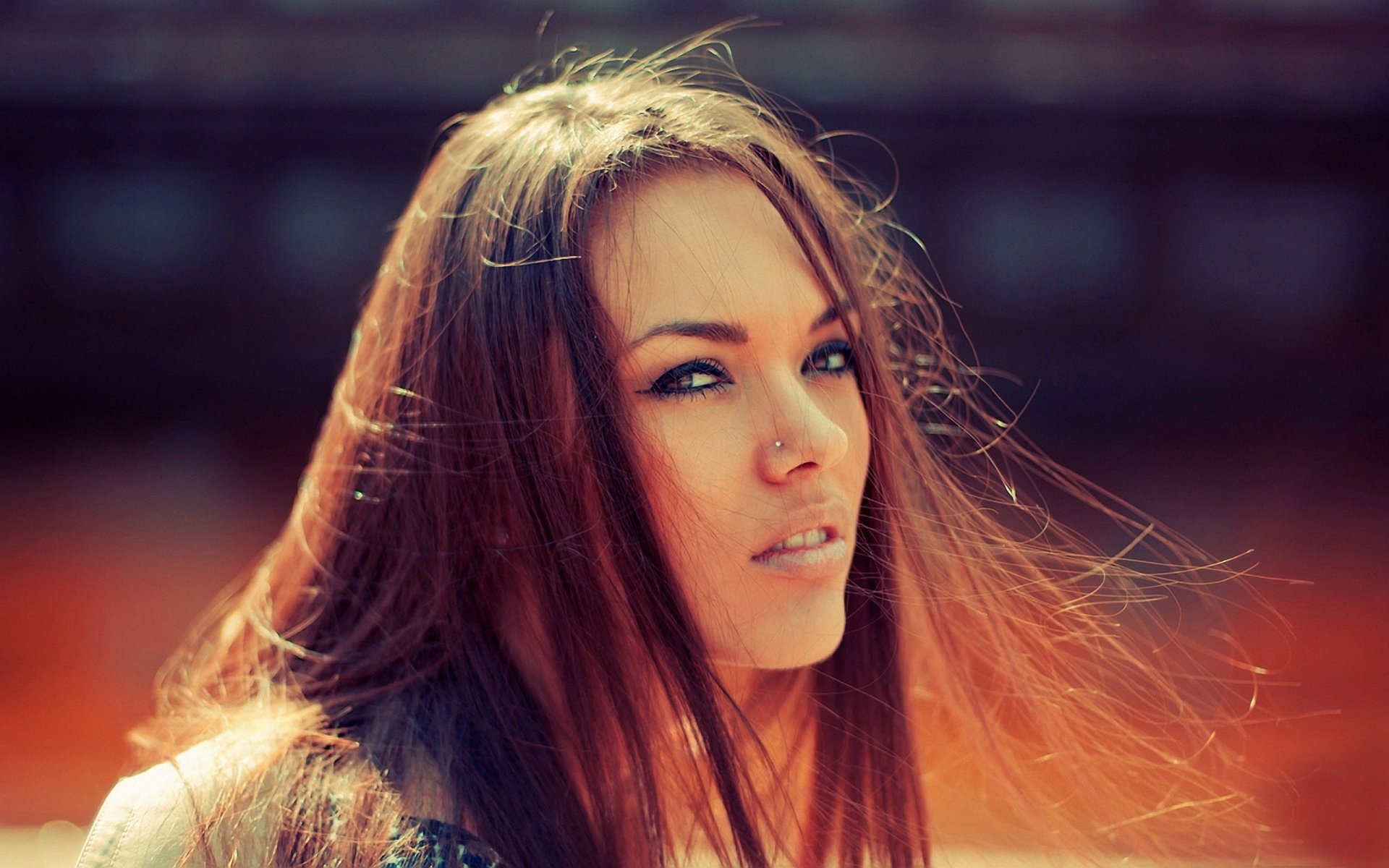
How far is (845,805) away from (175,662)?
1.10 m

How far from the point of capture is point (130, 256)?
7258 mm

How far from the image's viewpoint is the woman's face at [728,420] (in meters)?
1.14

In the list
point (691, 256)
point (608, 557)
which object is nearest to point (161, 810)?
point (608, 557)

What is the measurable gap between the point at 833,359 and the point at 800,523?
24cm

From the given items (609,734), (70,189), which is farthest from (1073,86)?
(70,189)

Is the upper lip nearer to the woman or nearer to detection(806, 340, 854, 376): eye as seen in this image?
the woman

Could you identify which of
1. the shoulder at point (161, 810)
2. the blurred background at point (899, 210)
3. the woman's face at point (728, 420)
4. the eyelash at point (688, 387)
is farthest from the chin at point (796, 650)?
the blurred background at point (899, 210)

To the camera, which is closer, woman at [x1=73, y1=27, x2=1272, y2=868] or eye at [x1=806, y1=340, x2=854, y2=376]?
woman at [x1=73, y1=27, x2=1272, y2=868]

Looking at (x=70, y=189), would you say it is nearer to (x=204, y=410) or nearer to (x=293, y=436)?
(x=204, y=410)

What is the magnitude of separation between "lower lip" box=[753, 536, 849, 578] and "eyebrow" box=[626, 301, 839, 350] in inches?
9.8

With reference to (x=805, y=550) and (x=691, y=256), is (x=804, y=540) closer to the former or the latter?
(x=805, y=550)

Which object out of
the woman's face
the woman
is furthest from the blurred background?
the woman's face

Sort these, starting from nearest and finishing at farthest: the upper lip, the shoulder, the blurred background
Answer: the shoulder
the upper lip
the blurred background

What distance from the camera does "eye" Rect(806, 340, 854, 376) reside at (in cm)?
125
